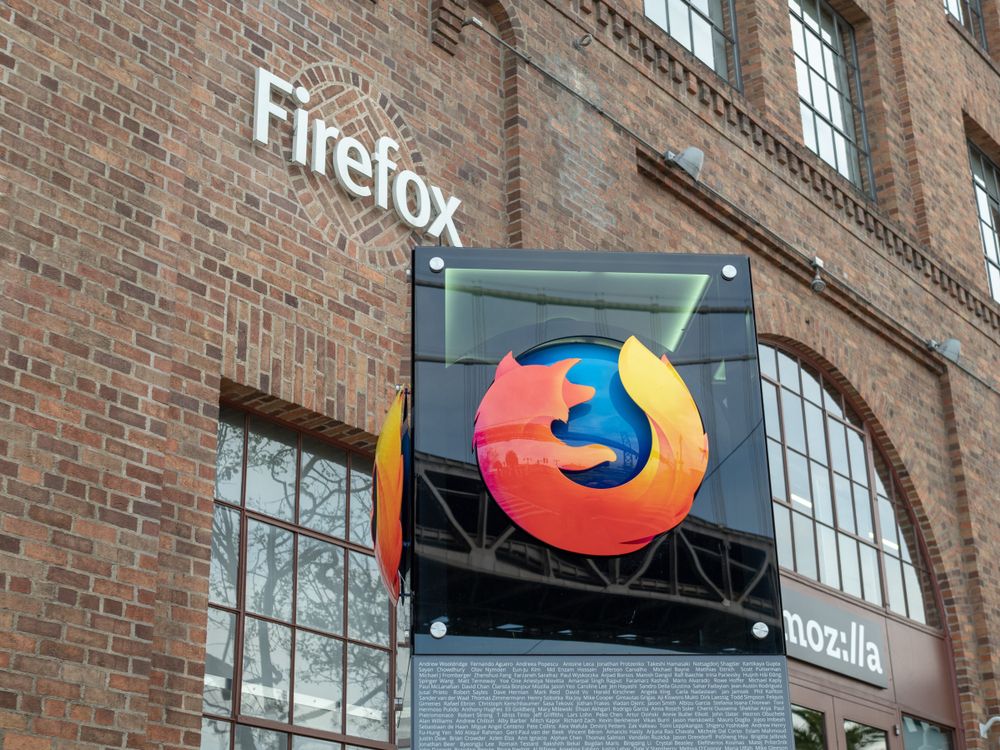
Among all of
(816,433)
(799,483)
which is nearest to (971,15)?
(816,433)

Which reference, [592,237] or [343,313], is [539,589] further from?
[592,237]

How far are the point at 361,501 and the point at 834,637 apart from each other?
508 centimetres

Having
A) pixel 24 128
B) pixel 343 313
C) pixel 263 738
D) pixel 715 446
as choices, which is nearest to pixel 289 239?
pixel 343 313

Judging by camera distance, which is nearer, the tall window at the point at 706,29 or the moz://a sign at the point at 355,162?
the moz://a sign at the point at 355,162

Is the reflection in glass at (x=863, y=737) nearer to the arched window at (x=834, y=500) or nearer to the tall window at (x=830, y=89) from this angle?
the arched window at (x=834, y=500)

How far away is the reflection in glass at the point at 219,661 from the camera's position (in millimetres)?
6809

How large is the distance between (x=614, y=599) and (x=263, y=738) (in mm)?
3377

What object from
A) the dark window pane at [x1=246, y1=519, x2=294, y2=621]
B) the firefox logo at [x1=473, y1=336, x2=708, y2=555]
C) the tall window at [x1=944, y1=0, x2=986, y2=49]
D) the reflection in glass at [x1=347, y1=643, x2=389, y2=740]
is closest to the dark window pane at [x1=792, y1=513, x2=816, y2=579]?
the reflection in glass at [x1=347, y1=643, x2=389, y2=740]

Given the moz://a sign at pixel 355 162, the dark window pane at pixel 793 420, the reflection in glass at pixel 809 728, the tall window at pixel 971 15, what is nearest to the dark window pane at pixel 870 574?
the dark window pane at pixel 793 420

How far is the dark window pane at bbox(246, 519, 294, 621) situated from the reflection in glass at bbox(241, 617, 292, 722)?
0.09 m

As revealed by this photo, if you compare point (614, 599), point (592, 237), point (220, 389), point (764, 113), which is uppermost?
point (764, 113)

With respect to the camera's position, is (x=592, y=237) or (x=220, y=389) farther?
(x=592, y=237)

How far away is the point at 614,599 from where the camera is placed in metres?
4.20

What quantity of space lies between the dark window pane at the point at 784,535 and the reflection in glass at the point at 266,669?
5.24 meters
